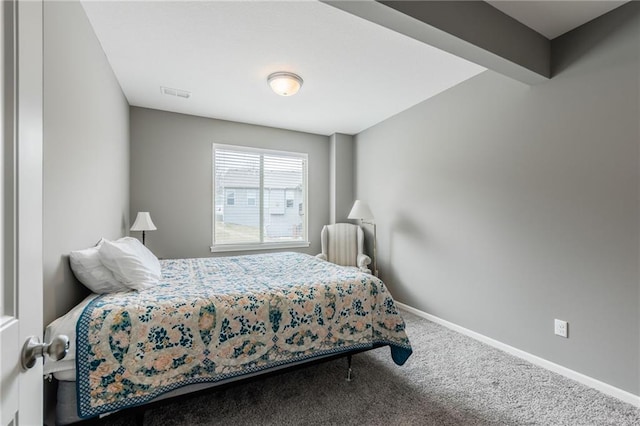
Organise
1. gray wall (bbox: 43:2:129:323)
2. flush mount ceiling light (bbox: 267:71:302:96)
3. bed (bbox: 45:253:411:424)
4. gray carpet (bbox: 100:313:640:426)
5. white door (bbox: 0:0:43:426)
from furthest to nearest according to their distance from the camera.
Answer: flush mount ceiling light (bbox: 267:71:302:96)
gray carpet (bbox: 100:313:640:426)
gray wall (bbox: 43:2:129:323)
bed (bbox: 45:253:411:424)
white door (bbox: 0:0:43:426)

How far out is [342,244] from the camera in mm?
4324

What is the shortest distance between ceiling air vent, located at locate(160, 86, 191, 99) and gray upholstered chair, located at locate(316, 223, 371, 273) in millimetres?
2446

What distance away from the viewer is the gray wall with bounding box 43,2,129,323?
149 centimetres

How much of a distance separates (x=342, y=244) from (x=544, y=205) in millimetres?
2529

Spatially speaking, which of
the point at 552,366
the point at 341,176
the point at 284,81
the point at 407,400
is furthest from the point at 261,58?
the point at 552,366

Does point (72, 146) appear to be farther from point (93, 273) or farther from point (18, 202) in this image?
point (18, 202)

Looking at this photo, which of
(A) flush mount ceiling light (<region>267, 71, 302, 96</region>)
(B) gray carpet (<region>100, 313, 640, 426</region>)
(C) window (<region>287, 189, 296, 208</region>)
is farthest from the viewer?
(C) window (<region>287, 189, 296, 208</region>)

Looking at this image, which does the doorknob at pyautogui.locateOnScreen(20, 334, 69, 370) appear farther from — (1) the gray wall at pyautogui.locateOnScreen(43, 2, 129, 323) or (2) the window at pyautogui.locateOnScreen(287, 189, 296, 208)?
(2) the window at pyautogui.locateOnScreen(287, 189, 296, 208)

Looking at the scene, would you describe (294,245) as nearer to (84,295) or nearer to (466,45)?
(84,295)

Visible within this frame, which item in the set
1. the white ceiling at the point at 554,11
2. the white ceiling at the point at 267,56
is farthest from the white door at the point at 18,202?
the white ceiling at the point at 554,11

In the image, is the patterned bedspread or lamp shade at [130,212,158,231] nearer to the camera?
the patterned bedspread

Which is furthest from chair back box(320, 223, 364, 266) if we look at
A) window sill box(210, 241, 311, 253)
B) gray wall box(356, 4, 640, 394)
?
gray wall box(356, 4, 640, 394)

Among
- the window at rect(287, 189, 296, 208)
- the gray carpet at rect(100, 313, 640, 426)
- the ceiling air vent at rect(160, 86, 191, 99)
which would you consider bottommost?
the gray carpet at rect(100, 313, 640, 426)

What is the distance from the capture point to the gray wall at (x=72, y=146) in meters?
1.49
